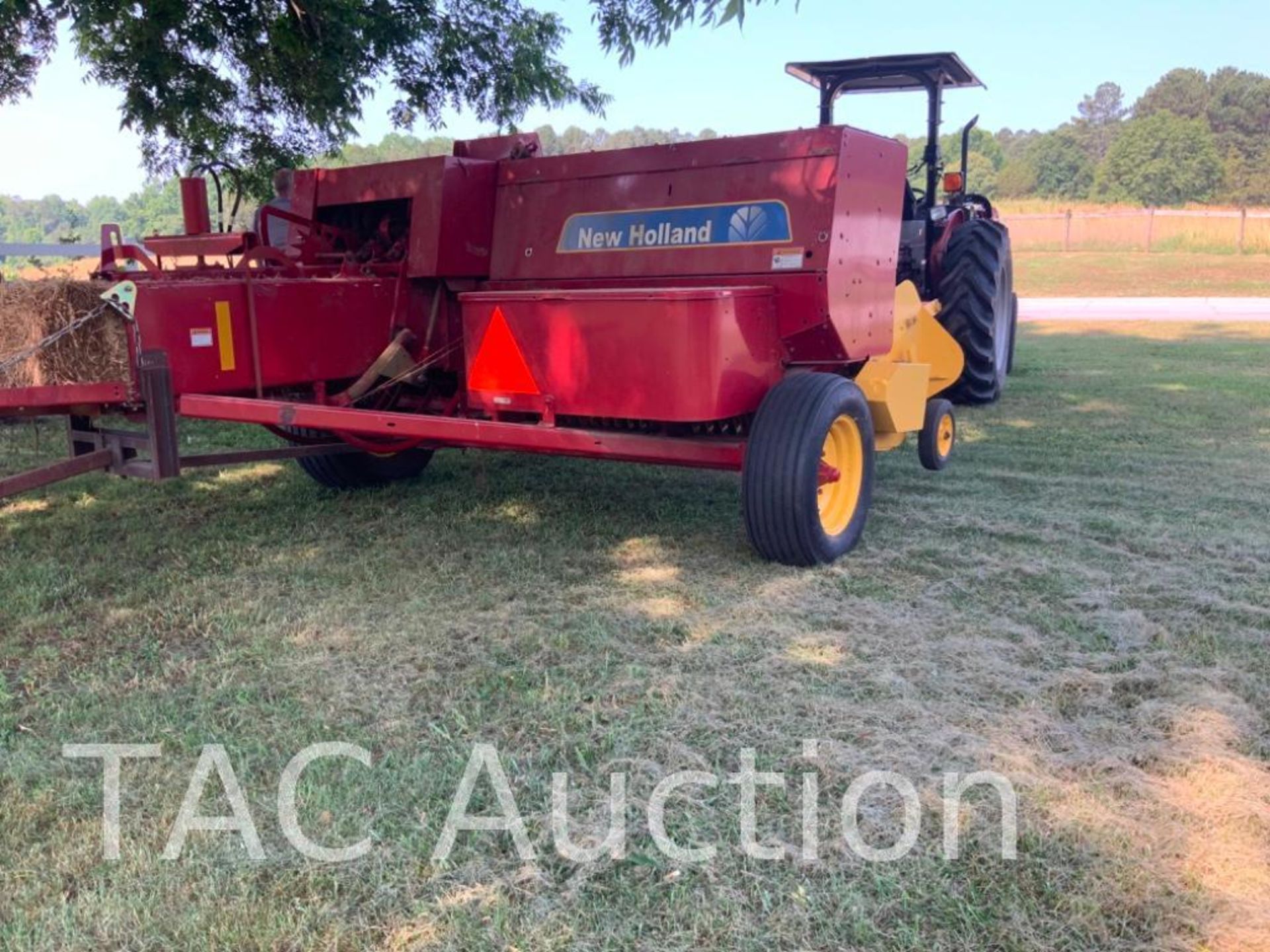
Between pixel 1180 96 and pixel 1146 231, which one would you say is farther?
pixel 1180 96

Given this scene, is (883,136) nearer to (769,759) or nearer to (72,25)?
(769,759)

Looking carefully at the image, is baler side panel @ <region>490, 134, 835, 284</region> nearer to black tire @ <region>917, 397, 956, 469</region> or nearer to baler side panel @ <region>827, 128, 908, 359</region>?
baler side panel @ <region>827, 128, 908, 359</region>

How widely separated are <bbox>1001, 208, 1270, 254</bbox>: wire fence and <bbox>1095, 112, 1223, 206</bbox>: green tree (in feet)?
Result: 81.7

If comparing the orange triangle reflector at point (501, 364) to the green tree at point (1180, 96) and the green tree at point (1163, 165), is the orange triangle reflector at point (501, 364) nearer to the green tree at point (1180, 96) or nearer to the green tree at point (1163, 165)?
the green tree at point (1163, 165)

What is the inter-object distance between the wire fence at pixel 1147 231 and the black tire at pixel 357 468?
26651 mm

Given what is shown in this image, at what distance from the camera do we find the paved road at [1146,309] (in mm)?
16875

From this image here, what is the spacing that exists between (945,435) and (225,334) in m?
3.86

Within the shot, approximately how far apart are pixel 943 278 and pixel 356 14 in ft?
15.3

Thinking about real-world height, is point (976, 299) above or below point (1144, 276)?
above

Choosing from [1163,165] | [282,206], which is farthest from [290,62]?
[1163,165]

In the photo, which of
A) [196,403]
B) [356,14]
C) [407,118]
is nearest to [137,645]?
[196,403]

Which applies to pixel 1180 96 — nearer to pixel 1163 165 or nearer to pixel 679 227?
pixel 1163 165

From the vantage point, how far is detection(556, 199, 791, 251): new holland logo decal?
4.35 metres

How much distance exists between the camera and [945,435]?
6.00 m
